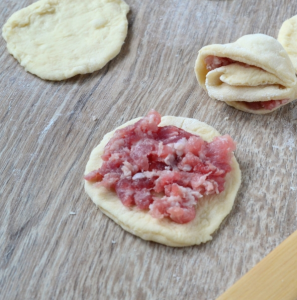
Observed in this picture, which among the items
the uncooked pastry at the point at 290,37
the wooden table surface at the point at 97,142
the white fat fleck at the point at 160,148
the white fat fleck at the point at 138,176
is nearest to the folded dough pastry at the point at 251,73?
the wooden table surface at the point at 97,142

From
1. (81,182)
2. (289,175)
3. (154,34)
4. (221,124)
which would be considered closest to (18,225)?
(81,182)

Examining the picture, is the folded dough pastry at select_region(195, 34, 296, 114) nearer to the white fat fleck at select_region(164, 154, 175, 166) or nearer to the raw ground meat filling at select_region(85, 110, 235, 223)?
the raw ground meat filling at select_region(85, 110, 235, 223)

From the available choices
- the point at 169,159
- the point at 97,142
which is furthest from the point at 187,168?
the point at 97,142

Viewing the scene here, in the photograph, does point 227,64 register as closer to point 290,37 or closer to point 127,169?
point 290,37

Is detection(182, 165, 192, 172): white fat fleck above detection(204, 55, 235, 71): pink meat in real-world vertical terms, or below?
below

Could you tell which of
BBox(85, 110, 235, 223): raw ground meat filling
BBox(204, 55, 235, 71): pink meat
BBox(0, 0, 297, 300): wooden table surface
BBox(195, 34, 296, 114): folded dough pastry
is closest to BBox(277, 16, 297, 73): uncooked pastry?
BBox(0, 0, 297, 300): wooden table surface

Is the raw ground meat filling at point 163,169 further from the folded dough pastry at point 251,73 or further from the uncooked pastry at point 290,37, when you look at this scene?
the uncooked pastry at point 290,37
